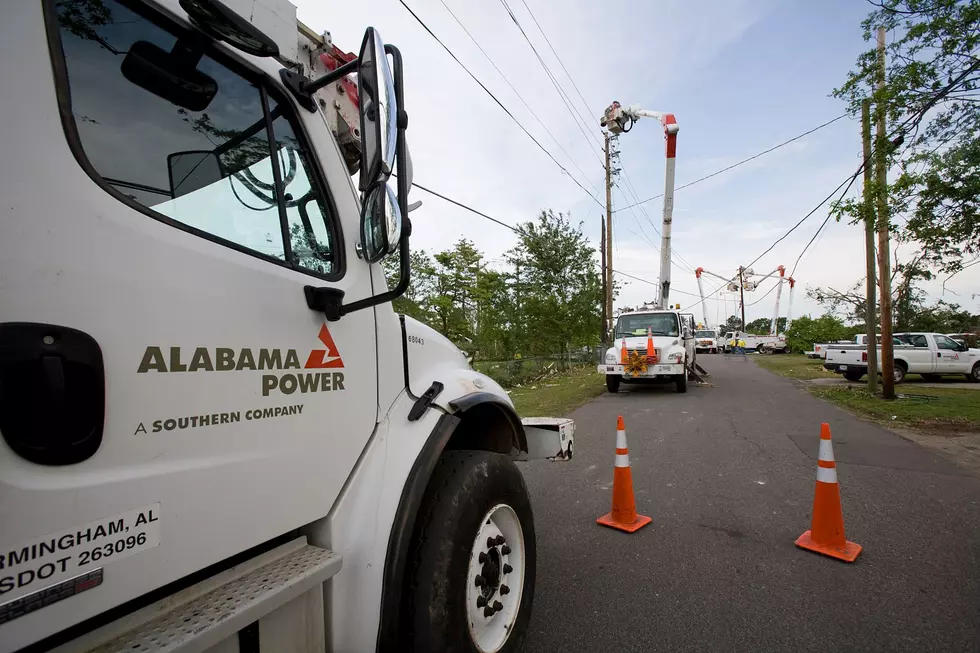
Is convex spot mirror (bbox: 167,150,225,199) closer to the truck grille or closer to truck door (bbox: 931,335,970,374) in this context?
the truck grille

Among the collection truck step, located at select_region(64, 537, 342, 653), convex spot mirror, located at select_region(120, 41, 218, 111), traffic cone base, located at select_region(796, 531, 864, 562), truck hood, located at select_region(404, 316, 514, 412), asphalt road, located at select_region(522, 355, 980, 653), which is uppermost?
convex spot mirror, located at select_region(120, 41, 218, 111)

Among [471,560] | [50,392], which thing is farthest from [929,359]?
[50,392]

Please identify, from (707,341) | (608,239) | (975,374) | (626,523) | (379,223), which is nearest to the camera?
(379,223)

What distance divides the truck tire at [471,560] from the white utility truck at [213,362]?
0.01 m

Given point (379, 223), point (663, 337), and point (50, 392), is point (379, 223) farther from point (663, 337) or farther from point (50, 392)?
point (663, 337)

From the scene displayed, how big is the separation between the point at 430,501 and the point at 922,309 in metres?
37.3

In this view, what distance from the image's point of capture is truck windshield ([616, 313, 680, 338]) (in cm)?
1312

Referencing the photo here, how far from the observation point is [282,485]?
1533mm

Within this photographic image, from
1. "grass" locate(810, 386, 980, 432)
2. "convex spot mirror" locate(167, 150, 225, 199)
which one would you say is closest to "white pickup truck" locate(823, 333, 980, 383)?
"grass" locate(810, 386, 980, 432)

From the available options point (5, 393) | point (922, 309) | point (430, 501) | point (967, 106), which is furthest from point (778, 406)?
point (922, 309)

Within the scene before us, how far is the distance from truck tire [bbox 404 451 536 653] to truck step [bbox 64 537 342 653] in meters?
0.39

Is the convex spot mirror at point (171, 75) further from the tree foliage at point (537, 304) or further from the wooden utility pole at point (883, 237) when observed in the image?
the tree foliage at point (537, 304)

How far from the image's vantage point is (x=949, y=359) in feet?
51.6

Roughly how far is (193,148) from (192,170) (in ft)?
0.24
